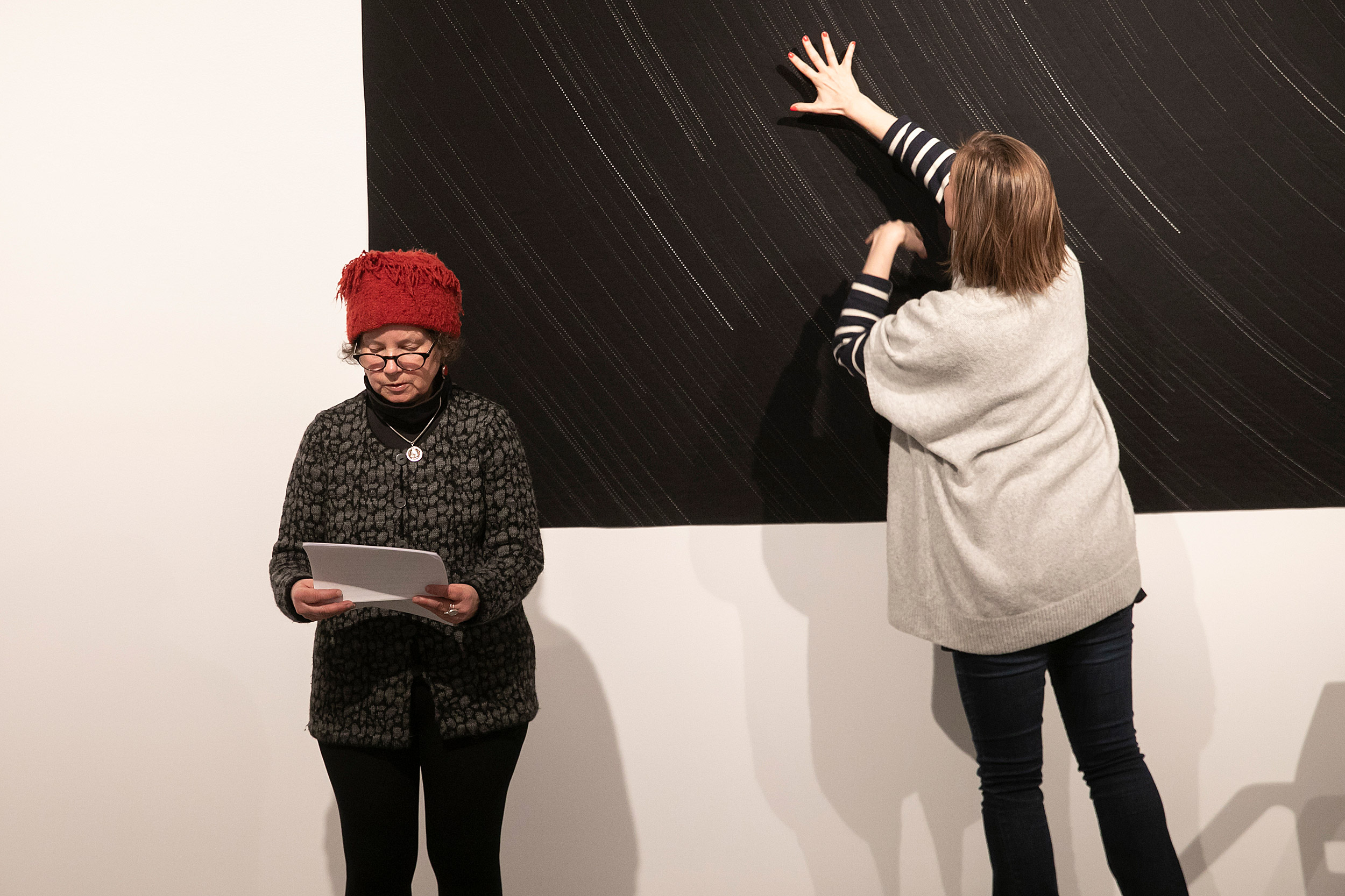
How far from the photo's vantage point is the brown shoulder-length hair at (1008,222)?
1.37 m

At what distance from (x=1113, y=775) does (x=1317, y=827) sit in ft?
2.45

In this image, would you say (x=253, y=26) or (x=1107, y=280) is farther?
(x=253, y=26)

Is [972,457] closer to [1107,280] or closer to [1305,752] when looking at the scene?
[1107,280]

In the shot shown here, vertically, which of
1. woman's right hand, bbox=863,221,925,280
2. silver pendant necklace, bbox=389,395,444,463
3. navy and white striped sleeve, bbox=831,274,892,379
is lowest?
silver pendant necklace, bbox=389,395,444,463

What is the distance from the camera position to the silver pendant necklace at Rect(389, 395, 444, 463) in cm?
143

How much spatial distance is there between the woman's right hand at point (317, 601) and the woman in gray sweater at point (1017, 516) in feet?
2.91

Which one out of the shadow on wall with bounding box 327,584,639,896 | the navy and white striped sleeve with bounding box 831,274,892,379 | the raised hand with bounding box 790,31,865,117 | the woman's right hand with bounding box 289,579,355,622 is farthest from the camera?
the shadow on wall with bounding box 327,584,639,896

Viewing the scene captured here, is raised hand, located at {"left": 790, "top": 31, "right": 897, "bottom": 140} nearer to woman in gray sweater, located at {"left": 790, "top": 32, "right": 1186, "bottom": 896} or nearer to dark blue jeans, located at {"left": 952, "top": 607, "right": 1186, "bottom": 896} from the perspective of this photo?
woman in gray sweater, located at {"left": 790, "top": 32, "right": 1186, "bottom": 896}

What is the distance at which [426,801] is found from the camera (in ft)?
4.69

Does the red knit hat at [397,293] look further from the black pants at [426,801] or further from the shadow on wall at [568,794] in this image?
the shadow on wall at [568,794]

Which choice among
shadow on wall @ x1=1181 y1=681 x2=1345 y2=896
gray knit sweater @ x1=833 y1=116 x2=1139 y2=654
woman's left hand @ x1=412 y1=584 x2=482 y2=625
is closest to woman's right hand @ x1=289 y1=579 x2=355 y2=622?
woman's left hand @ x1=412 y1=584 x2=482 y2=625

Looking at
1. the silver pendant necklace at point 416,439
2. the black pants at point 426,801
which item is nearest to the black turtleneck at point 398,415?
the silver pendant necklace at point 416,439

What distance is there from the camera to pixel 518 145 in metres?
1.90

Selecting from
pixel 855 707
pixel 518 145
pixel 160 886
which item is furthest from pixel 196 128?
pixel 855 707
